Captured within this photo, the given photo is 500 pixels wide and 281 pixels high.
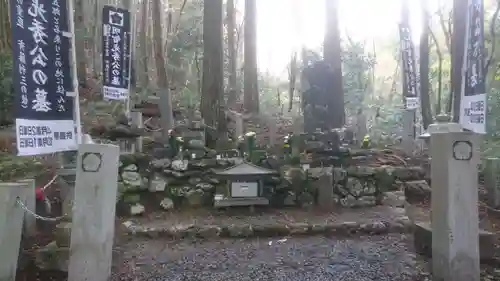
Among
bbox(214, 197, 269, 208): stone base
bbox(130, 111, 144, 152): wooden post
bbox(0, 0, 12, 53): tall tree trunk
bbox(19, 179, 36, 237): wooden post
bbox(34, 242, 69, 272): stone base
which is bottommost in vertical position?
bbox(34, 242, 69, 272): stone base

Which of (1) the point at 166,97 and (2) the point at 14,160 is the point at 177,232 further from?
(1) the point at 166,97

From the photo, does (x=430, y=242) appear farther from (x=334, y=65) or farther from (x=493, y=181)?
(x=334, y=65)

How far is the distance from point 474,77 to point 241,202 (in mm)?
4182

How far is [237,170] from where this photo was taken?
7297 mm

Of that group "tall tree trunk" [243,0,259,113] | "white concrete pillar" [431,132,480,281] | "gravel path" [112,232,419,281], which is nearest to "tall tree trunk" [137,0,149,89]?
"tall tree trunk" [243,0,259,113]

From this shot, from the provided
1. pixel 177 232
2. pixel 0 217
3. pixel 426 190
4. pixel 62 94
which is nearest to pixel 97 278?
pixel 0 217

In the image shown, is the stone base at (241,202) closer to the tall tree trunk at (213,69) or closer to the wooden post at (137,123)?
the wooden post at (137,123)

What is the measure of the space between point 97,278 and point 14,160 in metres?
5.11

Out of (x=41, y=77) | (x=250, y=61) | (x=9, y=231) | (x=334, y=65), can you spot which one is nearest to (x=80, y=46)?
(x=250, y=61)

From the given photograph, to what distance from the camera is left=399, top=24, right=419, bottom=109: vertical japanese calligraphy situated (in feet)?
39.1

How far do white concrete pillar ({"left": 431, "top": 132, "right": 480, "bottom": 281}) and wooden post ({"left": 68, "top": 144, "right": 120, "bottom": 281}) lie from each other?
3.04 m

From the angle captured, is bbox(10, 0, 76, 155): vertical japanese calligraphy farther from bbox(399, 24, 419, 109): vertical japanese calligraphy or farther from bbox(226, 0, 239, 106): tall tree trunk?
bbox(226, 0, 239, 106): tall tree trunk

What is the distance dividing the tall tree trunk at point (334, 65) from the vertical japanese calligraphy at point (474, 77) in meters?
6.03

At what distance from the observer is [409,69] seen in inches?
472
